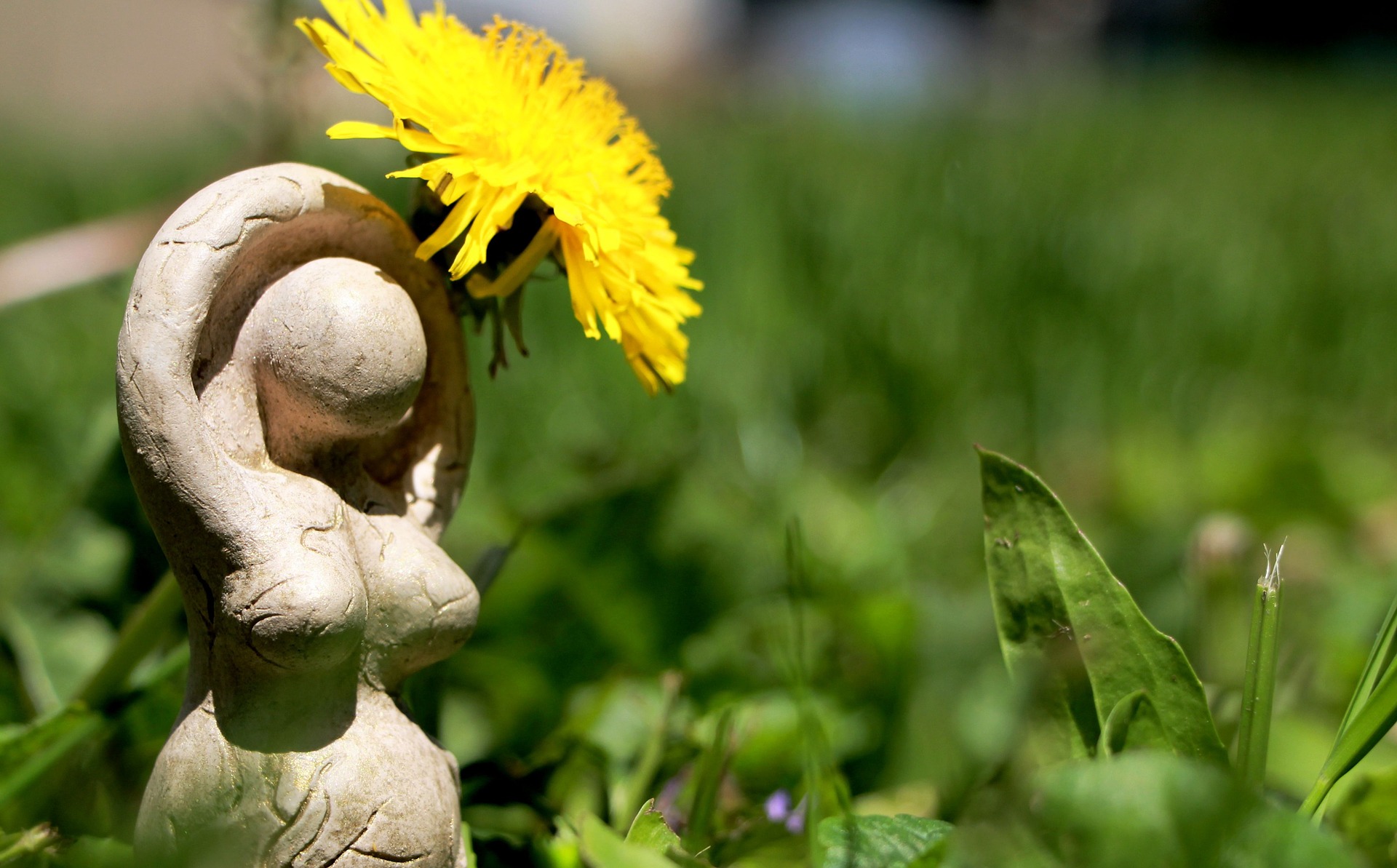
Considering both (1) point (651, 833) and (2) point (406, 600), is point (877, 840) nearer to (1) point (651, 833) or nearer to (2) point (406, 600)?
(1) point (651, 833)

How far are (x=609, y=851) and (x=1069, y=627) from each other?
320mm

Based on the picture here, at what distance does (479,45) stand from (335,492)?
286 millimetres

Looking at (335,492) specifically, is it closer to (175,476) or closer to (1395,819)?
(175,476)

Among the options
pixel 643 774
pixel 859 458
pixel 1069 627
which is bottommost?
pixel 859 458

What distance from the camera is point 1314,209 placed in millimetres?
3061

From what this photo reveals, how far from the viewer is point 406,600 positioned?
1.94ft

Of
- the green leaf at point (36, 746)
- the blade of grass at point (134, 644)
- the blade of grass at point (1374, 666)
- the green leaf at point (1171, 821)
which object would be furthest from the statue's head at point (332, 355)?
the blade of grass at point (1374, 666)

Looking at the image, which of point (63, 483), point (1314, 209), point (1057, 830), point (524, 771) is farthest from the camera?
point (1314, 209)

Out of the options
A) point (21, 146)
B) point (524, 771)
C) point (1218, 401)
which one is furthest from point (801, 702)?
point (21, 146)

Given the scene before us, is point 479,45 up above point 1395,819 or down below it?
above

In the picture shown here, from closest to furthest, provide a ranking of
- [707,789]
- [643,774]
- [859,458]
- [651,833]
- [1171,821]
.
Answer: [1171,821] → [651,833] → [707,789] → [643,774] → [859,458]

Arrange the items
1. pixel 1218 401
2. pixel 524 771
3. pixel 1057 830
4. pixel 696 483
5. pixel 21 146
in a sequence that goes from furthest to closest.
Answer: pixel 21 146, pixel 1218 401, pixel 696 483, pixel 524 771, pixel 1057 830

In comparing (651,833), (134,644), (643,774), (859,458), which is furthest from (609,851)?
(859,458)

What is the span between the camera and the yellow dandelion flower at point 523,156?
0.58 metres
